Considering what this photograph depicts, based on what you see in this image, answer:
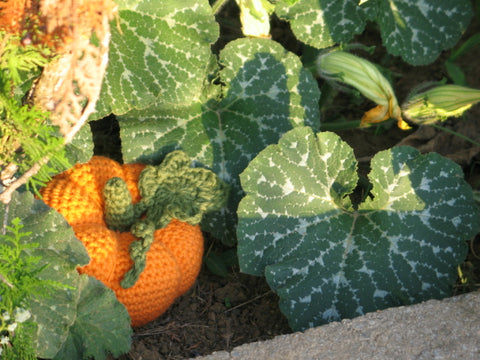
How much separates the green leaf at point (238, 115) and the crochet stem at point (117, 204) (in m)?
0.25

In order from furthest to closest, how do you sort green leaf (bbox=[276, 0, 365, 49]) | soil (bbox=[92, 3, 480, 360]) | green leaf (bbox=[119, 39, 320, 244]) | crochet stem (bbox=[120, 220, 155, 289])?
green leaf (bbox=[276, 0, 365, 49]) → green leaf (bbox=[119, 39, 320, 244]) → soil (bbox=[92, 3, 480, 360]) → crochet stem (bbox=[120, 220, 155, 289])

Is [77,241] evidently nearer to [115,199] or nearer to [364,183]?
[115,199]

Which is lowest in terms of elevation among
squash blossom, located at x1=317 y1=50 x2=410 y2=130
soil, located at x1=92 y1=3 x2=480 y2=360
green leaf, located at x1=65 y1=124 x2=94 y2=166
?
soil, located at x1=92 y1=3 x2=480 y2=360

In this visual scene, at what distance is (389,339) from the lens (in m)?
1.60

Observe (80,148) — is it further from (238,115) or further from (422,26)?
(422,26)

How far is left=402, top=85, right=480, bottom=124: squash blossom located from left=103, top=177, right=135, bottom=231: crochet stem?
101 cm

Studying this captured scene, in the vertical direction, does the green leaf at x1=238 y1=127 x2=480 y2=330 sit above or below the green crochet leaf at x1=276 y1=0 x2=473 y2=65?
below

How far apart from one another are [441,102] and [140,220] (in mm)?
1074

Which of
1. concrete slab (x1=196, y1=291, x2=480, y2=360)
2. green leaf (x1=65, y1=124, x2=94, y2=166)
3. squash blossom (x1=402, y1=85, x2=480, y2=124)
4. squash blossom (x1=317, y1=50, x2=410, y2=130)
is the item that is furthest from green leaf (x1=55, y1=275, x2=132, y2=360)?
squash blossom (x1=402, y1=85, x2=480, y2=124)

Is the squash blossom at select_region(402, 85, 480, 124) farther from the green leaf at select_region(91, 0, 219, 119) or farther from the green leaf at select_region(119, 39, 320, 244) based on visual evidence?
the green leaf at select_region(91, 0, 219, 119)

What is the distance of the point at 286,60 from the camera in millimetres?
2072

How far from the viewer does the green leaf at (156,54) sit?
1855 mm

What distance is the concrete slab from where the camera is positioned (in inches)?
61.3

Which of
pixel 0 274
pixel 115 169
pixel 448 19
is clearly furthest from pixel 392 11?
pixel 0 274
